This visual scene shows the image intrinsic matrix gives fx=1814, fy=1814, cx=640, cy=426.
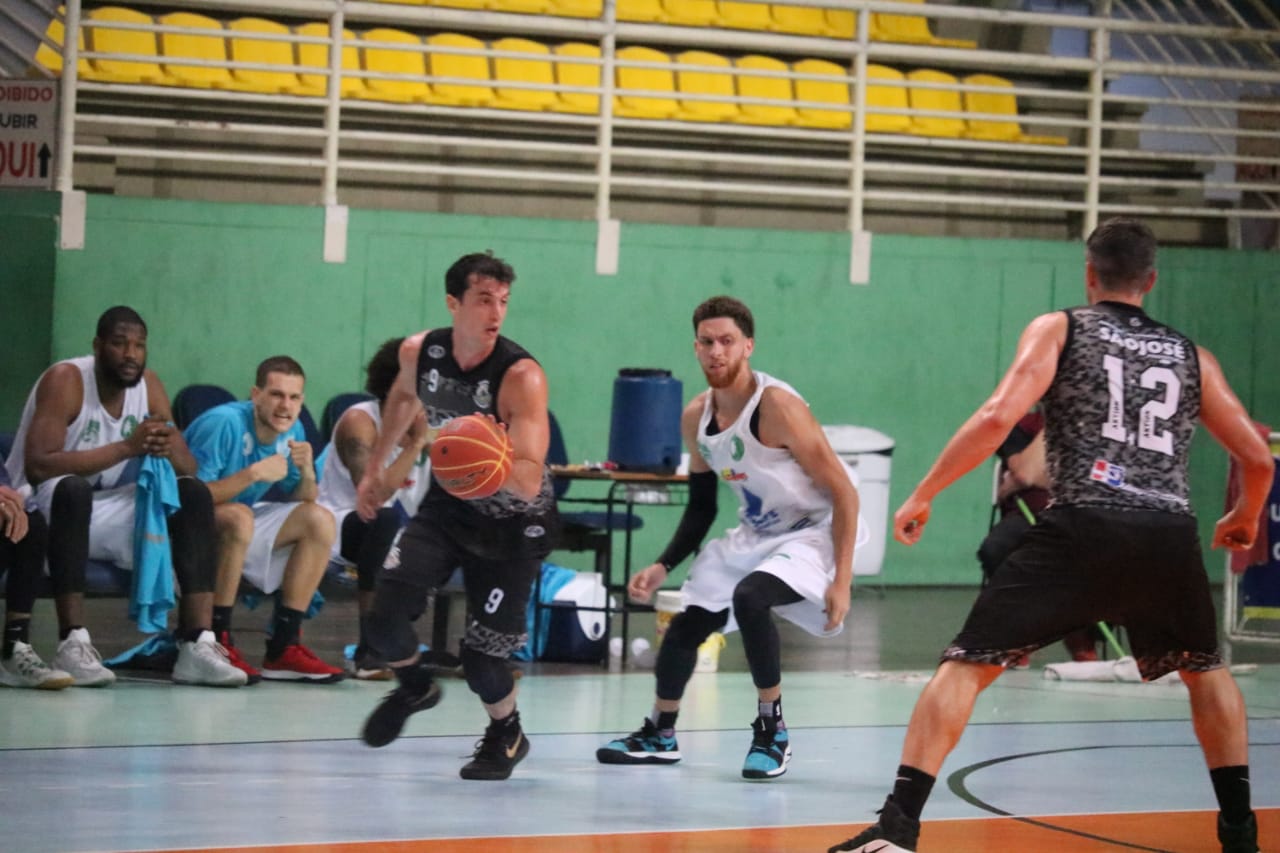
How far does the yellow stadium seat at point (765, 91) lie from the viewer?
1330 cm

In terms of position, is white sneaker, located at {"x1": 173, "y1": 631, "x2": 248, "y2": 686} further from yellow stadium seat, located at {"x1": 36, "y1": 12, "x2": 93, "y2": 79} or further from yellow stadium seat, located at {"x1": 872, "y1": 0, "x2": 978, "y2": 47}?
yellow stadium seat, located at {"x1": 872, "y1": 0, "x2": 978, "y2": 47}

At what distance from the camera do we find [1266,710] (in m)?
7.83

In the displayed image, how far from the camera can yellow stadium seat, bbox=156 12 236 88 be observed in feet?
40.0

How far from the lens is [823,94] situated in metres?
14.0

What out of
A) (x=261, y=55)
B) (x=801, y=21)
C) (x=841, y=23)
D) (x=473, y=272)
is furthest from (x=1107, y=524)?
(x=841, y=23)

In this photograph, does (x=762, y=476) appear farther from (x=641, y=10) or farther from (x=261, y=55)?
(x=641, y=10)

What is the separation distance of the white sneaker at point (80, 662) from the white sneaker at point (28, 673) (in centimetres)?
7

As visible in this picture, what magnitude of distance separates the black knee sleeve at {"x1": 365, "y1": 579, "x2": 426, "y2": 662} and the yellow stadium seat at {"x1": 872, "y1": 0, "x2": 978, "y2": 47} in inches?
372

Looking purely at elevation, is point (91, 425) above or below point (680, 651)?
above

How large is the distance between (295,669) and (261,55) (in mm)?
6418

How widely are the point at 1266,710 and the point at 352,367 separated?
21.0ft

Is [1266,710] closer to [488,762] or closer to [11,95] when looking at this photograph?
[488,762]

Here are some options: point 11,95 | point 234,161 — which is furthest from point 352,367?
point 11,95

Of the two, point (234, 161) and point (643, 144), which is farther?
point (643, 144)
